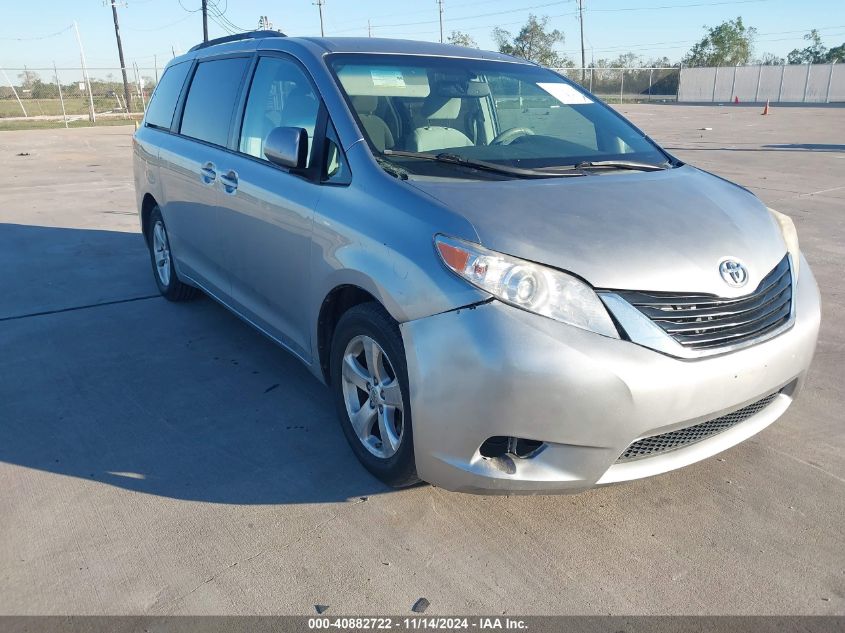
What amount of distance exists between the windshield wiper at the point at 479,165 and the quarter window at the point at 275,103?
48 cm

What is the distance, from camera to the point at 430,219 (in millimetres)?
2623

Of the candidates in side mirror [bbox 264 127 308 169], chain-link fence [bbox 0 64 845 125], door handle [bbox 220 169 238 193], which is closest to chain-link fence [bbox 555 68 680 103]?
chain-link fence [bbox 0 64 845 125]

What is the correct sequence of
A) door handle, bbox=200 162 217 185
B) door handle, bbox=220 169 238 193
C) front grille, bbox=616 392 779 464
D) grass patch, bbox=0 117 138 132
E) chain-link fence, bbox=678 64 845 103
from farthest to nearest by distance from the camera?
chain-link fence, bbox=678 64 845 103
grass patch, bbox=0 117 138 132
door handle, bbox=200 162 217 185
door handle, bbox=220 169 238 193
front grille, bbox=616 392 779 464

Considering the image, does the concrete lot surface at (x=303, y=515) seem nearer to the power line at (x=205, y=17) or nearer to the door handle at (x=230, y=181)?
the door handle at (x=230, y=181)

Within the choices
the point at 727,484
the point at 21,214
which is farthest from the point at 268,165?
the point at 21,214

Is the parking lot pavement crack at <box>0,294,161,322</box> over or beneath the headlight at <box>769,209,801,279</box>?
beneath

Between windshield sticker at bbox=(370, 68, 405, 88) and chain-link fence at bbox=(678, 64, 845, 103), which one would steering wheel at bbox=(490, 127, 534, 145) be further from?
chain-link fence at bbox=(678, 64, 845, 103)

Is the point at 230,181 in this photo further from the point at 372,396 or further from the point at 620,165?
the point at 620,165

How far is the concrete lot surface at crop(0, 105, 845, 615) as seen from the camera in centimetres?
243

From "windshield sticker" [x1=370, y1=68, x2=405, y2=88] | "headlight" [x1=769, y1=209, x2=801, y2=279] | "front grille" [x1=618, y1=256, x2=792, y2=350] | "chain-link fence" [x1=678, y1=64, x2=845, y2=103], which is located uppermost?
"windshield sticker" [x1=370, y1=68, x2=405, y2=88]

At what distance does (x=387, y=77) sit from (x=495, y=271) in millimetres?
1608

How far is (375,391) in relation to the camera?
9.74ft

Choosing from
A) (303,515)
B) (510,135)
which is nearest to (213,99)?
(510,135)

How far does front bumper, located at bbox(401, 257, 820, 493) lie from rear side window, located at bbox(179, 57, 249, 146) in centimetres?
233
